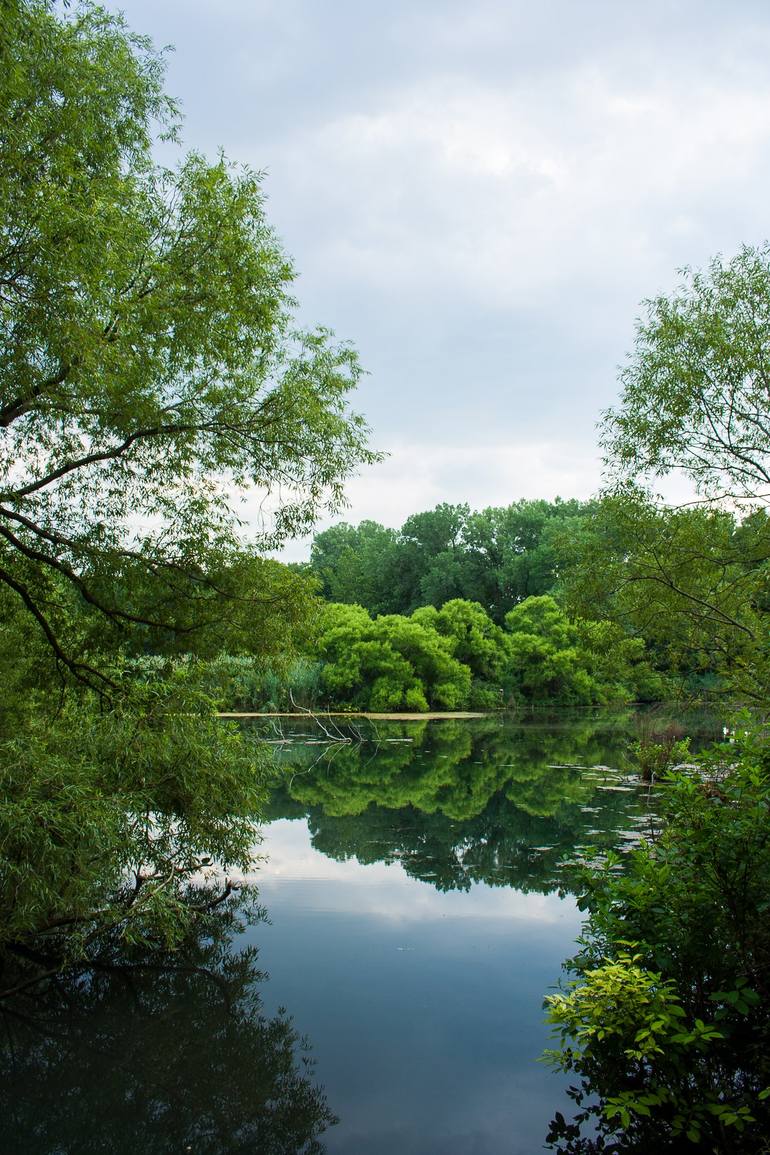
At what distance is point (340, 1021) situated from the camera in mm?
6406

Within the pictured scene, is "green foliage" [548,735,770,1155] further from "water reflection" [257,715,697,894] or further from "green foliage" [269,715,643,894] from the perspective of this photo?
"water reflection" [257,715,697,894]

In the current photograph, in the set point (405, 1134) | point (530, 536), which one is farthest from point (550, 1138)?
point (530, 536)

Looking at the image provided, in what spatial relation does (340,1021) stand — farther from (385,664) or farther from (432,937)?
→ (385,664)

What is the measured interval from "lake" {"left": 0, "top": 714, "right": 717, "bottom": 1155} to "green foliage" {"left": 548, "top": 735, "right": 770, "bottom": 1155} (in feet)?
2.44

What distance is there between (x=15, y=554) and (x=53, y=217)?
4166mm

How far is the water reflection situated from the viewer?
11.2 metres

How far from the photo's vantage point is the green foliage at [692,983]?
11.6 ft

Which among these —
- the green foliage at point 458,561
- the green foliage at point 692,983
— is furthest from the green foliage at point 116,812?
the green foliage at point 458,561

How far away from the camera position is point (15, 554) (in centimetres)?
862

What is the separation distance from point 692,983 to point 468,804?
12.0m

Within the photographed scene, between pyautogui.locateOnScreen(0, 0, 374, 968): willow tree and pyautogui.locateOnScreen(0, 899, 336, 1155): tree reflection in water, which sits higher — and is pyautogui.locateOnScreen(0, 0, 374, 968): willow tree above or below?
above

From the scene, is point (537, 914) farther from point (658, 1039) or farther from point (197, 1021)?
point (658, 1039)

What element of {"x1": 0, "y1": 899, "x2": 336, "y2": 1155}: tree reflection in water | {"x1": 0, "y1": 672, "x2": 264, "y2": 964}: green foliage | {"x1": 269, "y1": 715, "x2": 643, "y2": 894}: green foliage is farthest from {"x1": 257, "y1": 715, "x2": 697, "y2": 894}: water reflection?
{"x1": 0, "y1": 672, "x2": 264, "y2": 964}: green foliage

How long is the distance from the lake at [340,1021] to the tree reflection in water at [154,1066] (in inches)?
0.6
